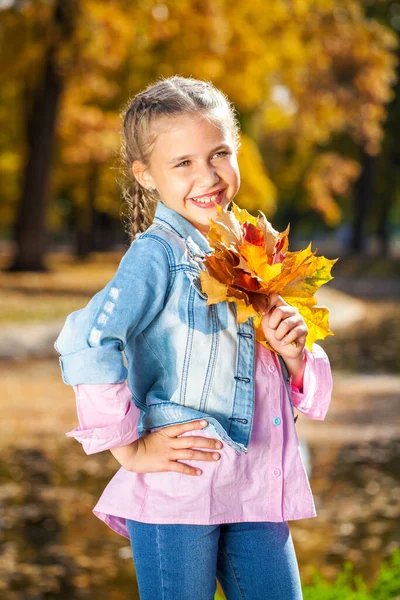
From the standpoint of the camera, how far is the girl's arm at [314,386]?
276 centimetres

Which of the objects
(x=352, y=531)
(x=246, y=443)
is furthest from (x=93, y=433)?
(x=352, y=531)

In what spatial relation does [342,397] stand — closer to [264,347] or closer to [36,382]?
[36,382]

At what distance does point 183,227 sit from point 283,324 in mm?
417

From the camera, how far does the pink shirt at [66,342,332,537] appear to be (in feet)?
7.97

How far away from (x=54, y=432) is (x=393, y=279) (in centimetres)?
2981

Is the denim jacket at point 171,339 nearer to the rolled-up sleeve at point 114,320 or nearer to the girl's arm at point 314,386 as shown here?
the rolled-up sleeve at point 114,320

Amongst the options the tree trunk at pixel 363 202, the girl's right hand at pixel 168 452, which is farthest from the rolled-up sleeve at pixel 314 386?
the tree trunk at pixel 363 202

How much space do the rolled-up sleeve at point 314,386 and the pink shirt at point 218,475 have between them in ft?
0.08

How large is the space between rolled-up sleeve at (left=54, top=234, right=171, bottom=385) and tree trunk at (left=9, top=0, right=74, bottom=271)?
2242 cm

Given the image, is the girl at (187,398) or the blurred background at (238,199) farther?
the blurred background at (238,199)

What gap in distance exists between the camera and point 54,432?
8.95 metres

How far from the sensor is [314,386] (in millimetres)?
2775

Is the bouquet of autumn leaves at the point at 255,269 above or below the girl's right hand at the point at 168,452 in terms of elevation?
above

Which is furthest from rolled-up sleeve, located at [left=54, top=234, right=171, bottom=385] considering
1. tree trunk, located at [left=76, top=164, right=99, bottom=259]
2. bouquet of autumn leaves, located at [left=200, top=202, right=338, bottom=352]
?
tree trunk, located at [left=76, top=164, right=99, bottom=259]
